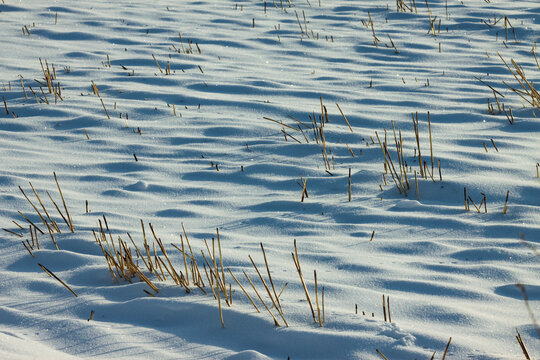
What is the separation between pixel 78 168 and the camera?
3.94m

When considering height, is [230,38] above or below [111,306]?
above

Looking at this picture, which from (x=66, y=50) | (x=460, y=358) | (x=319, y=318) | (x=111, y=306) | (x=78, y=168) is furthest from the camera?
(x=66, y=50)

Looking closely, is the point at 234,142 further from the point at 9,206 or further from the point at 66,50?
the point at 66,50

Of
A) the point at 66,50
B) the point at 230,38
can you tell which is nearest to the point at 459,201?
the point at 230,38

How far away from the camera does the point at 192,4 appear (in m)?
8.05

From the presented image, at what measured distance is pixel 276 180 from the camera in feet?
12.2

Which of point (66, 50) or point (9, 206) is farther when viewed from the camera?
point (66, 50)

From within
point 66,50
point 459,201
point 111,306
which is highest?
point 66,50

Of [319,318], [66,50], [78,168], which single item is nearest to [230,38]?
[66,50]

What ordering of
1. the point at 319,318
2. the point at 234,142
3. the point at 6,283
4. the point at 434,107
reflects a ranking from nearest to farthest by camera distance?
the point at 319,318 < the point at 6,283 < the point at 234,142 < the point at 434,107

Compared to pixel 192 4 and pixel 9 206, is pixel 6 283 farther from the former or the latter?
pixel 192 4

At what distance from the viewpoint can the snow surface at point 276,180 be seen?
7.24 feet

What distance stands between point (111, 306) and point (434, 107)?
2.99 metres

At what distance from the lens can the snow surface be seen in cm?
221
